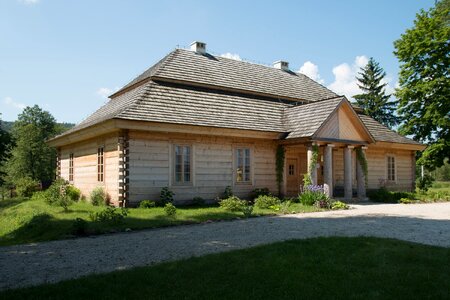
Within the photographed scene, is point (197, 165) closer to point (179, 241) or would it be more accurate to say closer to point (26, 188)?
point (179, 241)

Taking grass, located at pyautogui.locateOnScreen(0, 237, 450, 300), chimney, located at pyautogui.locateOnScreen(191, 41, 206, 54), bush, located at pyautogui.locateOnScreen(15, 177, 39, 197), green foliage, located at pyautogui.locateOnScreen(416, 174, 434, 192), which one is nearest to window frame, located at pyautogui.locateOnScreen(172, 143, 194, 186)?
chimney, located at pyautogui.locateOnScreen(191, 41, 206, 54)

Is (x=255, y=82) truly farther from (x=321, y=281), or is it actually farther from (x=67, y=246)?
(x=321, y=281)

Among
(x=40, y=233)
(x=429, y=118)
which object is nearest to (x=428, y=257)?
(x=40, y=233)

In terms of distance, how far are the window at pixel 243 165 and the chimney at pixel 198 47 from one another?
7.66 metres

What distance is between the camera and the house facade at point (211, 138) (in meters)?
15.9

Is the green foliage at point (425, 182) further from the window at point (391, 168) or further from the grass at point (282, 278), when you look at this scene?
the grass at point (282, 278)

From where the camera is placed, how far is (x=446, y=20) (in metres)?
31.4

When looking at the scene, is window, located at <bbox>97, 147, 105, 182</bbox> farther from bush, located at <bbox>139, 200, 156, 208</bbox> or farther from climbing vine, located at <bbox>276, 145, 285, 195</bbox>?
climbing vine, located at <bbox>276, 145, 285, 195</bbox>

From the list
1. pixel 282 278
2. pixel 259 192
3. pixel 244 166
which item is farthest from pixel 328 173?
pixel 282 278

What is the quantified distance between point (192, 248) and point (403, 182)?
20861 millimetres

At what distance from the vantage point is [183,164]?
→ 55.4ft

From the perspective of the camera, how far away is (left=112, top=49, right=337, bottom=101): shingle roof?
1975 cm


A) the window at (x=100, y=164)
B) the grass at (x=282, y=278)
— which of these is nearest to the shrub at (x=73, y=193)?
the window at (x=100, y=164)

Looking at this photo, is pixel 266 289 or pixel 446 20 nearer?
pixel 266 289
